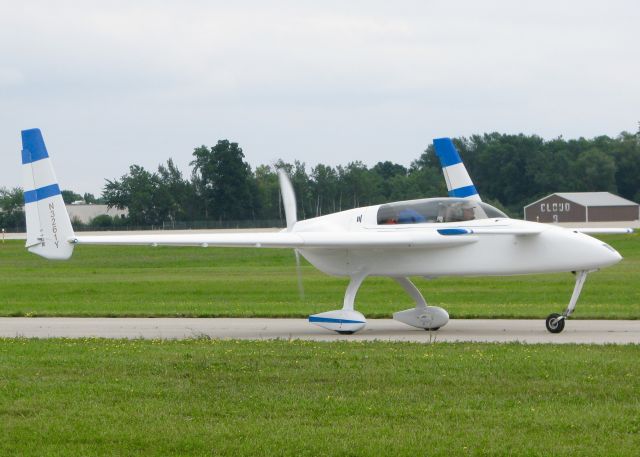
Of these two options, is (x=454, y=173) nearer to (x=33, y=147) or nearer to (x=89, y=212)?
(x=33, y=147)

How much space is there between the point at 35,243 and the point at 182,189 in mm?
69831

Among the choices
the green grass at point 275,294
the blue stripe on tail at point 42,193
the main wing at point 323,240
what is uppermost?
the blue stripe on tail at point 42,193

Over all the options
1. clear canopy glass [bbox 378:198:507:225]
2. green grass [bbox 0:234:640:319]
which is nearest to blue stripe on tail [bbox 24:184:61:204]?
green grass [bbox 0:234:640:319]

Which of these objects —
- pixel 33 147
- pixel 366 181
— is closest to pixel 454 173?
pixel 33 147

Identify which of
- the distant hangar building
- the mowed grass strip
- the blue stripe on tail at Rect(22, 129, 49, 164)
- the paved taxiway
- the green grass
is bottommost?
the green grass

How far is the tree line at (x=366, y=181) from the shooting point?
6344 centimetres

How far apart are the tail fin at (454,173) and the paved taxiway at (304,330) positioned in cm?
686

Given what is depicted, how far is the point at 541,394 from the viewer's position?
10.8m

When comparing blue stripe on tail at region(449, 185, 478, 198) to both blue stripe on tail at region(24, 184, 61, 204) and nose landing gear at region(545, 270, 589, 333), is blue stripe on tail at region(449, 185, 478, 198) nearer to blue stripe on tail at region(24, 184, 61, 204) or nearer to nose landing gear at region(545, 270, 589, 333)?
nose landing gear at region(545, 270, 589, 333)

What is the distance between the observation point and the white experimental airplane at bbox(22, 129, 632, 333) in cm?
1720

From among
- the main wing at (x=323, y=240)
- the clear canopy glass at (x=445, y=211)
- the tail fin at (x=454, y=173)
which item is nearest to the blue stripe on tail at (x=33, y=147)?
the main wing at (x=323, y=240)

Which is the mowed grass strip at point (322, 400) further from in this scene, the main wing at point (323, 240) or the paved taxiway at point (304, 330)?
the main wing at point (323, 240)

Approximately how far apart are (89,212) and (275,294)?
7921 cm

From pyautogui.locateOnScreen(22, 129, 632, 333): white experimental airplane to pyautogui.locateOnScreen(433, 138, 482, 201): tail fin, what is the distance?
28.1ft
